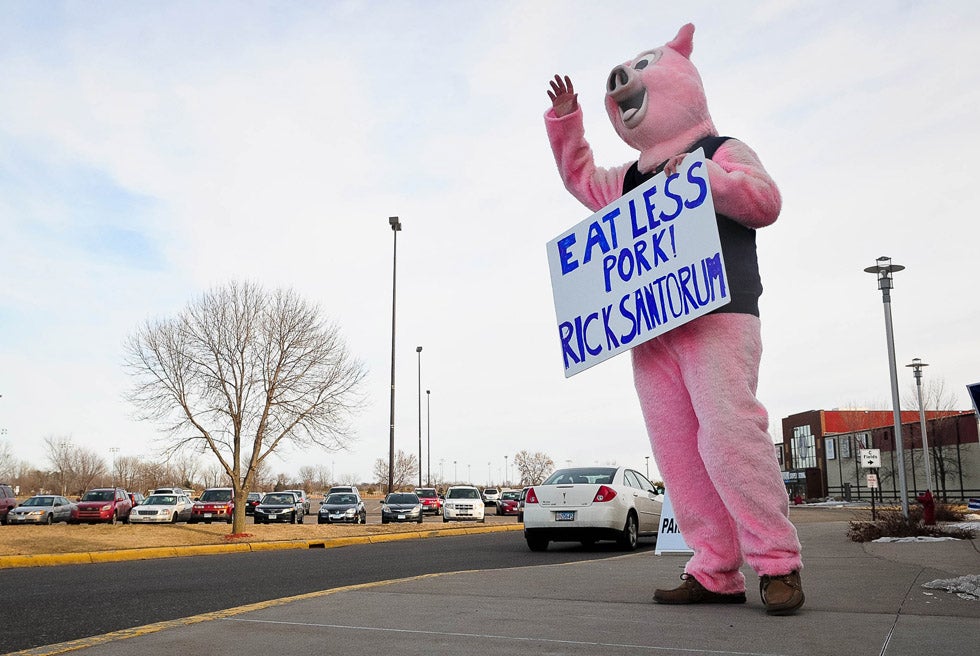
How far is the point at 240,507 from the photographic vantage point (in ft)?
65.2

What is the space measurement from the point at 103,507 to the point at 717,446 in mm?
29617

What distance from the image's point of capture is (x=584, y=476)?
13.0 metres

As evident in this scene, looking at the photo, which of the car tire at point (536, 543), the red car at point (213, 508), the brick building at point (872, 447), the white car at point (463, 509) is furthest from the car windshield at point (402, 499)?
the brick building at point (872, 447)

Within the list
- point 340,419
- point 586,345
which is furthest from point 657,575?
point 340,419

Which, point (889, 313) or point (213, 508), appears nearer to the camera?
point (889, 313)

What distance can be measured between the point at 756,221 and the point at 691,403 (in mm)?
958

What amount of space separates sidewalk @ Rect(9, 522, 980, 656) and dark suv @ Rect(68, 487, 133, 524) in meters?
27.7

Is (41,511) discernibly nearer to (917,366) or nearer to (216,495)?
(216,495)

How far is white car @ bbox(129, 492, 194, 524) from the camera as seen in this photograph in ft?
92.1

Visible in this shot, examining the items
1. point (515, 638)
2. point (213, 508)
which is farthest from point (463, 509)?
point (515, 638)

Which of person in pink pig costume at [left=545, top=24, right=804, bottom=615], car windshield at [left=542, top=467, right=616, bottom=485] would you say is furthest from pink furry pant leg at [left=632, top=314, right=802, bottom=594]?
car windshield at [left=542, top=467, right=616, bottom=485]

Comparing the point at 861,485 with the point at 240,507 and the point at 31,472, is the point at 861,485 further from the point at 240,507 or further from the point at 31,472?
the point at 31,472

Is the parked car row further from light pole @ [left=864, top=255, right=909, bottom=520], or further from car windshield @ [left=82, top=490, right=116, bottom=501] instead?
light pole @ [left=864, top=255, right=909, bottom=520]

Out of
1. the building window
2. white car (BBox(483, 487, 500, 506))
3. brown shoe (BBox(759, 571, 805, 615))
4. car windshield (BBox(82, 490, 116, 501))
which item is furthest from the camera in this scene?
the building window
